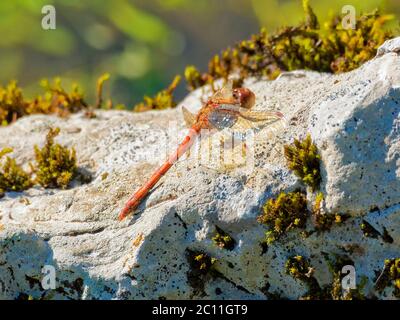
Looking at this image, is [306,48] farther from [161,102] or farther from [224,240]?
[224,240]

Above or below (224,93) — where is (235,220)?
below

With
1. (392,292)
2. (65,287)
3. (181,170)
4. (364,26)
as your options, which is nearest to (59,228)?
(65,287)

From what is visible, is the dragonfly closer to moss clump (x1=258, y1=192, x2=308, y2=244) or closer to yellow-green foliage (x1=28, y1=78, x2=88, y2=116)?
moss clump (x1=258, y1=192, x2=308, y2=244)

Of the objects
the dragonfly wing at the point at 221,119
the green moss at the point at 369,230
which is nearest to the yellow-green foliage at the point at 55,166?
the dragonfly wing at the point at 221,119

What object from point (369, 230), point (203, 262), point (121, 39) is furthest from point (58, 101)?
point (121, 39)

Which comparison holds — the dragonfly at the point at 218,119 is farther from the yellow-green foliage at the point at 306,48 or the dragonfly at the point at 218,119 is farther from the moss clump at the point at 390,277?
the moss clump at the point at 390,277

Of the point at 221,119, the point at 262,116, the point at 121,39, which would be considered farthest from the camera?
the point at 121,39

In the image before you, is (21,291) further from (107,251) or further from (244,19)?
(244,19)
